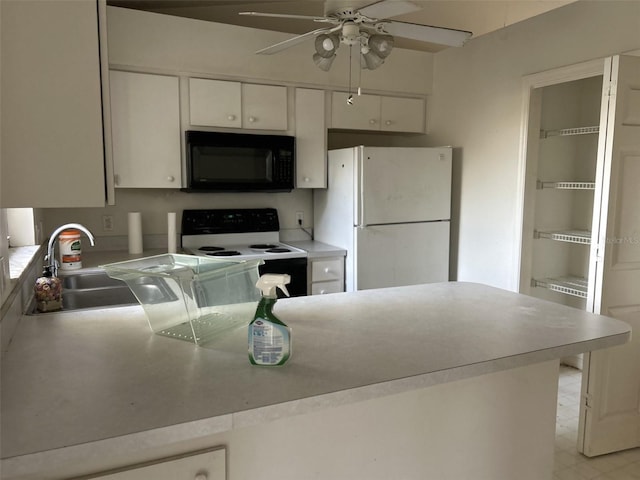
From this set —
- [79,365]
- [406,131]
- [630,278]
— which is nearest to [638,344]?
[630,278]

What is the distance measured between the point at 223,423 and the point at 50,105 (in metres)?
0.78

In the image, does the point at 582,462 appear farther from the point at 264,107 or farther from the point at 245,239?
the point at 264,107

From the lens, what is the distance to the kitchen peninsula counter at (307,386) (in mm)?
844

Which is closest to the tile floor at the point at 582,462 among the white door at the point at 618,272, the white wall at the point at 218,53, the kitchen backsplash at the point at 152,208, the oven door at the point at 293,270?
the white door at the point at 618,272

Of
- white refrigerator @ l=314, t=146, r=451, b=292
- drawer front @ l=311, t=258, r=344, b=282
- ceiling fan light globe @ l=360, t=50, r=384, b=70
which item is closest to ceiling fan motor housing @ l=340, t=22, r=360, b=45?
ceiling fan light globe @ l=360, t=50, r=384, b=70

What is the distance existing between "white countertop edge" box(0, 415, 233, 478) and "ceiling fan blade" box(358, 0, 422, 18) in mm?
1333

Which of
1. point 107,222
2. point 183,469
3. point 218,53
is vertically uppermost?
point 218,53

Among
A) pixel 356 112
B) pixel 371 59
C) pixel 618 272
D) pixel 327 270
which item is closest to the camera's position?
pixel 371 59

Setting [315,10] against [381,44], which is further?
[315,10]

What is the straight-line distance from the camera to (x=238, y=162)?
10.2 feet

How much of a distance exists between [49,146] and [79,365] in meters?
0.50

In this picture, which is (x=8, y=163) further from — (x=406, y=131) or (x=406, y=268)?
(x=406, y=131)

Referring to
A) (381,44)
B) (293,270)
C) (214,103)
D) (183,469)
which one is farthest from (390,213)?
(183,469)

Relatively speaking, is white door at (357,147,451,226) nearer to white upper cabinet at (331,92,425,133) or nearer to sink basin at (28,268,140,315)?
white upper cabinet at (331,92,425,133)
